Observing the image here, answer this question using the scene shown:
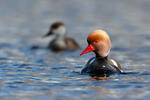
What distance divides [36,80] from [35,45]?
745 centimetres

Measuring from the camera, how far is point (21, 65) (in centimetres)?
1307

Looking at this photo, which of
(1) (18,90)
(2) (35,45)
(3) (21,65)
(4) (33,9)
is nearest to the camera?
(1) (18,90)

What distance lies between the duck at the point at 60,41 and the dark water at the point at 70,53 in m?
0.45

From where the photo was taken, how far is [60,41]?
18.7m

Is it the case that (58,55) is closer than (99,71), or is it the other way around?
(99,71)

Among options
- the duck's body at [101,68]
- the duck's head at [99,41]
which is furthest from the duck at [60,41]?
the duck's body at [101,68]

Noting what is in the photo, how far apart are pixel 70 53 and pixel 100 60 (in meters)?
5.43

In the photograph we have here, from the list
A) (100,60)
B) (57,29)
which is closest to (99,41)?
(100,60)

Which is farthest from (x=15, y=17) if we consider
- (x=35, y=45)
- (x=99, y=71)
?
(x=99, y=71)

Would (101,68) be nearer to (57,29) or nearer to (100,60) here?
(100,60)

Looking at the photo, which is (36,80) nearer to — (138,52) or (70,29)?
(138,52)

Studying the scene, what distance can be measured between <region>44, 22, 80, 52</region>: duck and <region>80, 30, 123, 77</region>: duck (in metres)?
5.65

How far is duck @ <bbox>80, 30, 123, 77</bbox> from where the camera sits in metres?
11.2

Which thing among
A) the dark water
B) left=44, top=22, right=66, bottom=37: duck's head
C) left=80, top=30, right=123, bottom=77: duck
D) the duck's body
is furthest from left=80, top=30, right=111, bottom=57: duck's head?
left=44, top=22, right=66, bottom=37: duck's head
